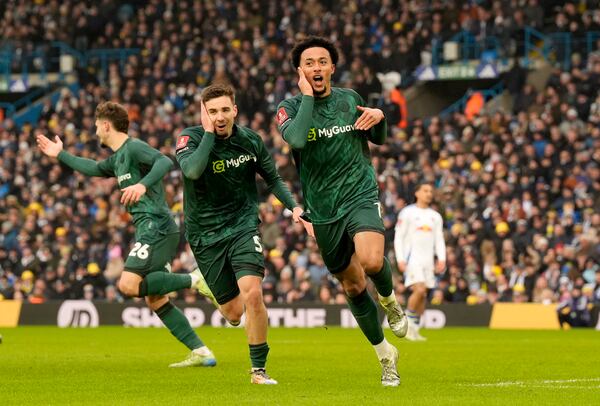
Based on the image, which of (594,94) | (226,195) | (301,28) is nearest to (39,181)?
(301,28)

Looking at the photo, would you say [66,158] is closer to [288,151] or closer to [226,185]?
[226,185]

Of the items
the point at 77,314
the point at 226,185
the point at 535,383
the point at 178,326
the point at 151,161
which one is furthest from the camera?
the point at 77,314

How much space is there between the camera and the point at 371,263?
1055cm

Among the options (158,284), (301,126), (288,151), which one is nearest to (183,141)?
(301,126)

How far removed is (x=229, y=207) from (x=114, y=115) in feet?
8.21

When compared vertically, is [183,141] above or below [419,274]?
above

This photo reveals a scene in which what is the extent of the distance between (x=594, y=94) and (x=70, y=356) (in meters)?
17.1

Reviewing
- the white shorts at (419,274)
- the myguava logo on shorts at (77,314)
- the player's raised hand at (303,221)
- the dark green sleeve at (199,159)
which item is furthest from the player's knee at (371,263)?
the myguava logo on shorts at (77,314)

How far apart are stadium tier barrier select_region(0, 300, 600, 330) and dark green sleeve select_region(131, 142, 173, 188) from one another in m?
12.3

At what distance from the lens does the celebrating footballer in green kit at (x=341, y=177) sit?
10945 mm

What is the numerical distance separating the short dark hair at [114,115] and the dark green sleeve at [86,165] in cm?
41

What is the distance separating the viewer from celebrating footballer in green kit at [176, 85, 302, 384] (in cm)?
1137

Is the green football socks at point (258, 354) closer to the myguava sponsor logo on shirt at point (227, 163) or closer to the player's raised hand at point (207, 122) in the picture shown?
the myguava sponsor logo on shirt at point (227, 163)

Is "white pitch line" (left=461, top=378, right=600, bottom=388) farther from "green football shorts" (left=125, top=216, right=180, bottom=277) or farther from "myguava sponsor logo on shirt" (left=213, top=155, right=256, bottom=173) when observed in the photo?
"green football shorts" (left=125, top=216, right=180, bottom=277)
